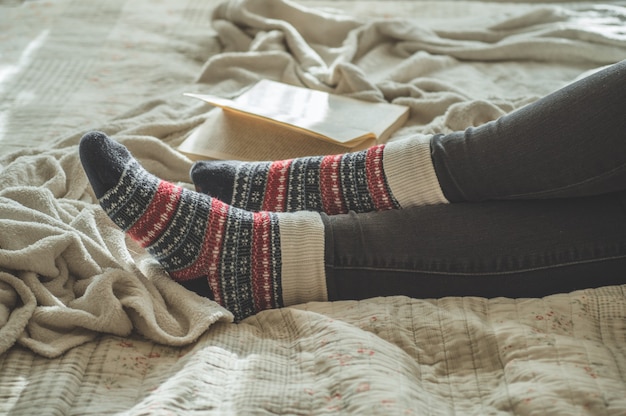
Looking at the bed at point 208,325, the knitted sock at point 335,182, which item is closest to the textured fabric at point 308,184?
the knitted sock at point 335,182

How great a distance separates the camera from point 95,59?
1.44m

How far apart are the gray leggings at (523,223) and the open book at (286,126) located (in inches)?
10.8

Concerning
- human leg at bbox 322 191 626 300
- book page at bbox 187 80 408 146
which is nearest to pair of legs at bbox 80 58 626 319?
human leg at bbox 322 191 626 300

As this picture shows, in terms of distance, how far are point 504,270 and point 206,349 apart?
0.33 m

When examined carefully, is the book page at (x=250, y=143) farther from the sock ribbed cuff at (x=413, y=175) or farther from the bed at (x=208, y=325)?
the sock ribbed cuff at (x=413, y=175)

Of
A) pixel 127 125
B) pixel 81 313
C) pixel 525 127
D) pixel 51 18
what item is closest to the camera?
pixel 81 313

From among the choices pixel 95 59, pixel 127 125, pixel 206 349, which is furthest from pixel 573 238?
pixel 95 59

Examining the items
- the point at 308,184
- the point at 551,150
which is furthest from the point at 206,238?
the point at 551,150

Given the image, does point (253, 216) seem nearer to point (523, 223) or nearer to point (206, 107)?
point (523, 223)

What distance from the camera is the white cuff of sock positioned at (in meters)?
0.80

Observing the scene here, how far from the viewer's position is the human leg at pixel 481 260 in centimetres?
80

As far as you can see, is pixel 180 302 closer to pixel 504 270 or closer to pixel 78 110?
pixel 504 270

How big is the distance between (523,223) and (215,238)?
0.34 m

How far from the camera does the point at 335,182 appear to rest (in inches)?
35.4
